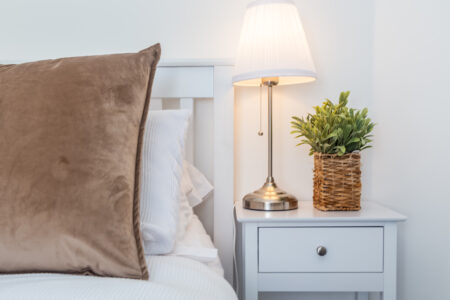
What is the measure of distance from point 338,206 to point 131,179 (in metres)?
0.62

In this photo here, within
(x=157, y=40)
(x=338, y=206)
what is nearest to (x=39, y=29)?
(x=157, y=40)

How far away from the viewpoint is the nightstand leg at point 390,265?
1.04 metres

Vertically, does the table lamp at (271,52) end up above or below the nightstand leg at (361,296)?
above

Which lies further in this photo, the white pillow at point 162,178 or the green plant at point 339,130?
the green plant at point 339,130

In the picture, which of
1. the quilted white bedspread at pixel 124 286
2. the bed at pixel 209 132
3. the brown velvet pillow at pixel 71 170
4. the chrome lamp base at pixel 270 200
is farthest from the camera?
the bed at pixel 209 132

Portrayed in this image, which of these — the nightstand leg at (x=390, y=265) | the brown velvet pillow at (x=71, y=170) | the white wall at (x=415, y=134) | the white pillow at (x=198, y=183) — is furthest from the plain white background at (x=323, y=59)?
the brown velvet pillow at (x=71, y=170)

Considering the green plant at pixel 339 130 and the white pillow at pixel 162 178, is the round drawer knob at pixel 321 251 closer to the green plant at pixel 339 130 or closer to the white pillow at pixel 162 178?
the green plant at pixel 339 130

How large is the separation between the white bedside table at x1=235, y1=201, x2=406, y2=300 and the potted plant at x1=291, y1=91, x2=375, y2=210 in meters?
0.07

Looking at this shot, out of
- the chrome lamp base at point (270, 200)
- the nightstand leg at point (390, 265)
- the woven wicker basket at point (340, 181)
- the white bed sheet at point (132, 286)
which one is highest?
the woven wicker basket at point (340, 181)

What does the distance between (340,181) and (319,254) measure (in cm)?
22

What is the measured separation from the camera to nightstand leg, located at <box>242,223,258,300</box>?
104 cm

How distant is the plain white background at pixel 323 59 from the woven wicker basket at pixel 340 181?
23cm

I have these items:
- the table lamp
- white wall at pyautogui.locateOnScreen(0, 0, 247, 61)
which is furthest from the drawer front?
white wall at pyautogui.locateOnScreen(0, 0, 247, 61)

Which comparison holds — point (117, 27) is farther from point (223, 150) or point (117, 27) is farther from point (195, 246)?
point (195, 246)
